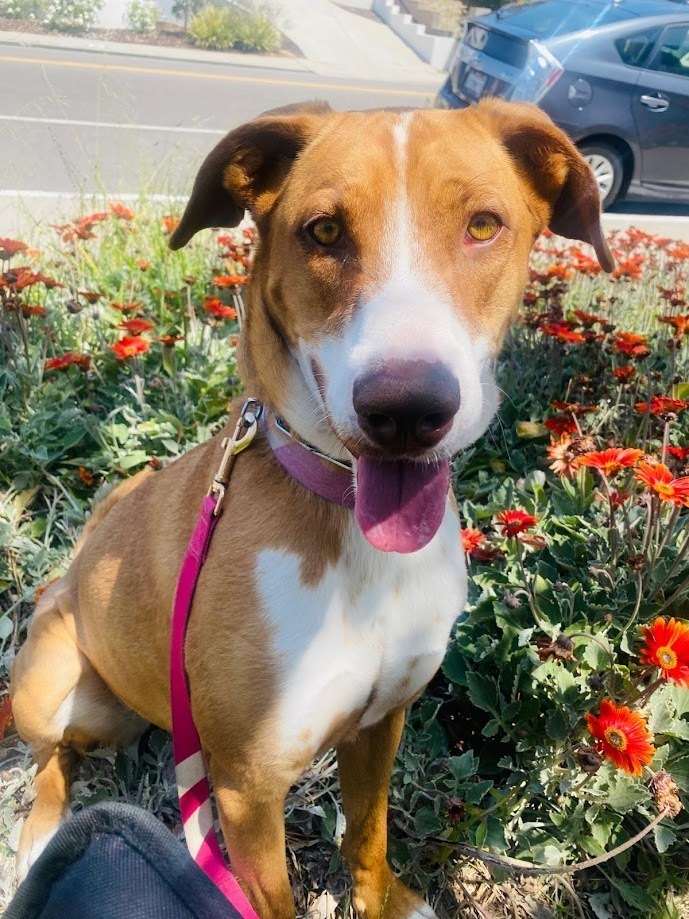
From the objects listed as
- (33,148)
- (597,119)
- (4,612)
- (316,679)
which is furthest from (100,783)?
(597,119)

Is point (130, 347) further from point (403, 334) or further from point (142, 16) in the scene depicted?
point (142, 16)

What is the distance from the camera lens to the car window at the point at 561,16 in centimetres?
880

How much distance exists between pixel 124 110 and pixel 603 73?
6125 mm

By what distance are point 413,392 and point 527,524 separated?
36.3 inches

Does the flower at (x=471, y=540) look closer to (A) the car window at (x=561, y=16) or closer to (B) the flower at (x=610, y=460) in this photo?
(B) the flower at (x=610, y=460)

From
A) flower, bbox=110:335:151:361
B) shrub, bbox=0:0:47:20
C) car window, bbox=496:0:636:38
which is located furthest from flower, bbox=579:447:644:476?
shrub, bbox=0:0:47:20

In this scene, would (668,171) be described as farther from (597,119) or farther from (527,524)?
(527,524)

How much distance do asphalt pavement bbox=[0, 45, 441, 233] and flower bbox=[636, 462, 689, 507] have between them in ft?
16.2

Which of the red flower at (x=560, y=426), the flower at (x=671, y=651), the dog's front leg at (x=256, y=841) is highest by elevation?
the flower at (x=671, y=651)

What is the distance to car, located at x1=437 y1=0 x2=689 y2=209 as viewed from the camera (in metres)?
8.72

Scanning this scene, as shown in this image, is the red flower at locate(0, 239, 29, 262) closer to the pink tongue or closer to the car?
the pink tongue

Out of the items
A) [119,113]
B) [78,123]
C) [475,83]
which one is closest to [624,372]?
[119,113]

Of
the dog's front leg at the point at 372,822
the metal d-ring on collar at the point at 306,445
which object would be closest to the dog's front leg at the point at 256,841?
the dog's front leg at the point at 372,822

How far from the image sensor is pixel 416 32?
20.0 meters
